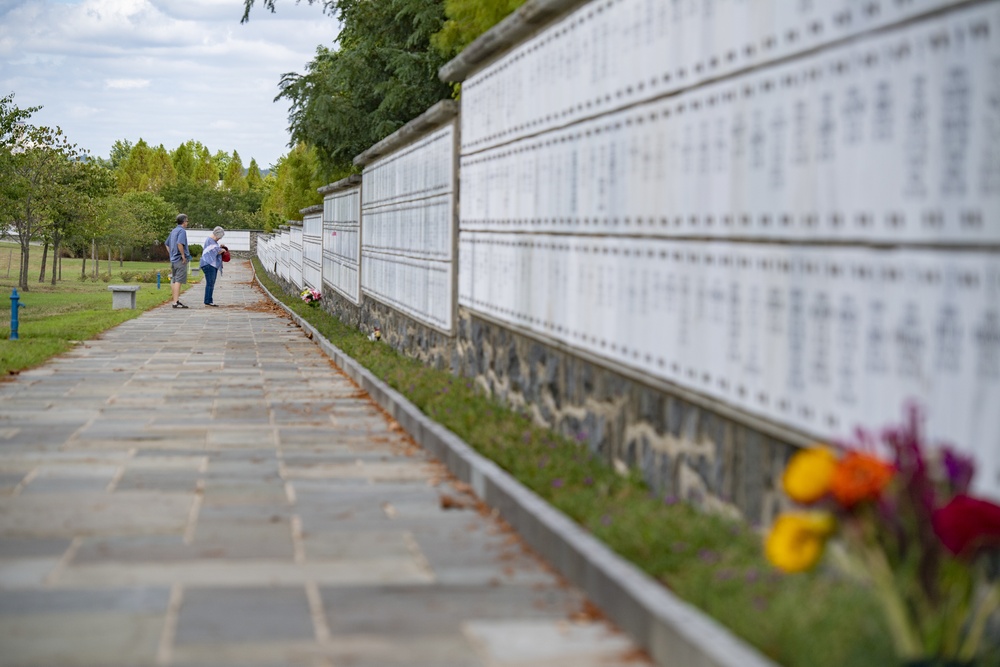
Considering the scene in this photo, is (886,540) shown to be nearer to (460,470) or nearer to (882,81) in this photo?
(882,81)

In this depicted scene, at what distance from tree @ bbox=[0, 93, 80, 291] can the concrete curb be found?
36.0 m

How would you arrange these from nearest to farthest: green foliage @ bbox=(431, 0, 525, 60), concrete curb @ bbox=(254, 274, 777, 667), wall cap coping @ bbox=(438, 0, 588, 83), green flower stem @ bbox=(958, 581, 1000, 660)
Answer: green flower stem @ bbox=(958, 581, 1000, 660)
concrete curb @ bbox=(254, 274, 777, 667)
wall cap coping @ bbox=(438, 0, 588, 83)
green foliage @ bbox=(431, 0, 525, 60)

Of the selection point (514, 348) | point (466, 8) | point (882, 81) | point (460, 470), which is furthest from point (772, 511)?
point (466, 8)

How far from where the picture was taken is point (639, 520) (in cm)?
593

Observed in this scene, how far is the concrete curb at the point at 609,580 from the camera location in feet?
13.9

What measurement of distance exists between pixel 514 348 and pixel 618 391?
2.61 m

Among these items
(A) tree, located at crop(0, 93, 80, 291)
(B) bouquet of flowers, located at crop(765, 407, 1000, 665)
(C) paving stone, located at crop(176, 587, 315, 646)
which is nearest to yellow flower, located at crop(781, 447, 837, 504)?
(B) bouquet of flowers, located at crop(765, 407, 1000, 665)

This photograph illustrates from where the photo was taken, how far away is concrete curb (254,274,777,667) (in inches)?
167

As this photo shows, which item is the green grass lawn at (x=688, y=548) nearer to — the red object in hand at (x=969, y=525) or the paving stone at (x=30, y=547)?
the red object in hand at (x=969, y=525)

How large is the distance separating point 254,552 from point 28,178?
133ft

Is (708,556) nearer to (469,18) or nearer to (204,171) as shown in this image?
(469,18)

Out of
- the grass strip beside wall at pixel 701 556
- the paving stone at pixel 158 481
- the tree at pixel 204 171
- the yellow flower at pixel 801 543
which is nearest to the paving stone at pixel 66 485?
the paving stone at pixel 158 481

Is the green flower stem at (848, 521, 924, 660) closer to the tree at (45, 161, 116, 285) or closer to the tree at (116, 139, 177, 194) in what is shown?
the tree at (45, 161, 116, 285)

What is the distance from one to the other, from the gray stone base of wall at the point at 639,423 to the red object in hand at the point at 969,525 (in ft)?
4.95
